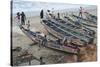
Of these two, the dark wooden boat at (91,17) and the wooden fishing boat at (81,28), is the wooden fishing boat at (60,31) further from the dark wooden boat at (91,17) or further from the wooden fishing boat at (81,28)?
the dark wooden boat at (91,17)

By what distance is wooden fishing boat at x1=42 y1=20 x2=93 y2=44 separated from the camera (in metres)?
2.04

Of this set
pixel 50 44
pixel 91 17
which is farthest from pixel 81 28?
pixel 50 44

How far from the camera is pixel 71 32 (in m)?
2.11

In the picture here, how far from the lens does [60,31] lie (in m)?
2.07

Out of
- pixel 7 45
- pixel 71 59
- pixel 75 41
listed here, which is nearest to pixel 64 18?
pixel 75 41

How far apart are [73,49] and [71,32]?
0.67 feet

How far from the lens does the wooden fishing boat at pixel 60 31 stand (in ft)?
6.68

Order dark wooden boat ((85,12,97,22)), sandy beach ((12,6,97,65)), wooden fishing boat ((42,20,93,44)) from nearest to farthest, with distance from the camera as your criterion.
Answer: sandy beach ((12,6,97,65)), wooden fishing boat ((42,20,93,44)), dark wooden boat ((85,12,97,22))

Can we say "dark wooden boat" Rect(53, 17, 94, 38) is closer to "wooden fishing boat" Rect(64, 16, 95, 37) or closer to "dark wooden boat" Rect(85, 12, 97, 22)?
"wooden fishing boat" Rect(64, 16, 95, 37)

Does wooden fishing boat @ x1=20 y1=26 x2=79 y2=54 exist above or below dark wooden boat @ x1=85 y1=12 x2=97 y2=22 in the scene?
below

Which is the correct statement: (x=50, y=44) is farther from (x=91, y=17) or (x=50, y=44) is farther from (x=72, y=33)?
(x=91, y=17)

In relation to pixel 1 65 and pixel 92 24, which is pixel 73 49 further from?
pixel 1 65

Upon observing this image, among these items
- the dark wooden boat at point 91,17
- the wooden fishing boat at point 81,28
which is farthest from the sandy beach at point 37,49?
the dark wooden boat at point 91,17

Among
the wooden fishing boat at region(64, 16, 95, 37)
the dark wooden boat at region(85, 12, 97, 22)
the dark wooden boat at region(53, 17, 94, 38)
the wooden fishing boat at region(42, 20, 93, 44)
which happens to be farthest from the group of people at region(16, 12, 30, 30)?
the dark wooden boat at region(85, 12, 97, 22)
